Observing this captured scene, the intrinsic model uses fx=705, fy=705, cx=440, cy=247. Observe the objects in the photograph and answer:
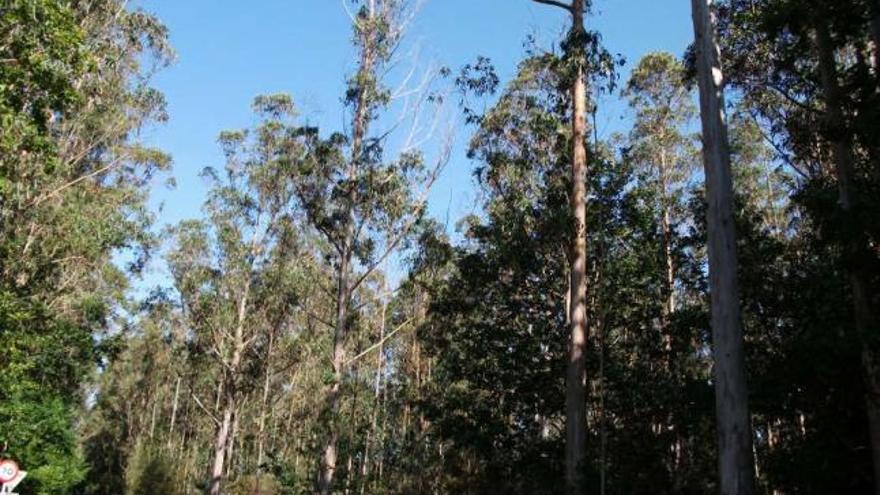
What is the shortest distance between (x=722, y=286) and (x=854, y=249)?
2200mm

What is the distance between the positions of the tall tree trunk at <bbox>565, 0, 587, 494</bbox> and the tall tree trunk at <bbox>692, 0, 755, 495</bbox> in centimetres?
466

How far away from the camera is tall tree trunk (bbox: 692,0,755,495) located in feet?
18.7

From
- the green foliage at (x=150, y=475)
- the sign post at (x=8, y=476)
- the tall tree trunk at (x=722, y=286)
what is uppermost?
the tall tree trunk at (x=722, y=286)

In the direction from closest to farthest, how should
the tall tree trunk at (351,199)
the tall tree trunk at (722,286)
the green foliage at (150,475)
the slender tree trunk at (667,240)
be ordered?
the tall tree trunk at (722,286), the tall tree trunk at (351,199), the slender tree trunk at (667,240), the green foliage at (150,475)

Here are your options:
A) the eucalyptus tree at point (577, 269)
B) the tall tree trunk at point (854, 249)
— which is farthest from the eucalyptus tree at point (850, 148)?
the eucalyptus tree at point (577, 269)

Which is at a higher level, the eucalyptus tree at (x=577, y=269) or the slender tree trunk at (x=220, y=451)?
the eucalyptus tree at (x=577, y=269)

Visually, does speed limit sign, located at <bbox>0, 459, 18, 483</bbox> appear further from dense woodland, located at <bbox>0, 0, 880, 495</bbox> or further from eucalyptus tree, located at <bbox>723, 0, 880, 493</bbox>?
eucalyptus tree, located at <bbox>723, 0, 880, 493</bbox>

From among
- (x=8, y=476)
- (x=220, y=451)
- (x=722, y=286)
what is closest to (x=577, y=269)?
(x=722, y=286)

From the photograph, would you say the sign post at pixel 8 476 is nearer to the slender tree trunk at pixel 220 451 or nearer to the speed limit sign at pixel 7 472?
the speed limit sign at pixel 7 472

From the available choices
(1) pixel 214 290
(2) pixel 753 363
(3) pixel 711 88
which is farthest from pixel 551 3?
(1) pixel 214 290

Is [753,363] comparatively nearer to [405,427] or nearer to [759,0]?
[759,0]

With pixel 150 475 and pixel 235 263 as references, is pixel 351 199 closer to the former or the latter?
pixel 235 263

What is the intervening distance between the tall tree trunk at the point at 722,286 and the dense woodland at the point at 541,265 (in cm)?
2

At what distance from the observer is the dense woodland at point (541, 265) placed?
8.43 metres
